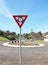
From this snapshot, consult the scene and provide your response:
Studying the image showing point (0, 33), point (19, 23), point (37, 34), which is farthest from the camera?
point (37, 34)

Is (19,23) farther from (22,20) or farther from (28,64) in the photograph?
(28,64)

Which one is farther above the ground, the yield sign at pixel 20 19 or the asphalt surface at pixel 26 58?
the yield sign at pixel 20 19

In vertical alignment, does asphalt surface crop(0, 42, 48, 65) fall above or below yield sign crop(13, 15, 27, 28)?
below

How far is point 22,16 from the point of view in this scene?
8.65m

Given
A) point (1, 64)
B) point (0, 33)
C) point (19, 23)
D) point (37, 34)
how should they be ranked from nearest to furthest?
point (19, 23) → point (1, 64) → point (0, 33) → point (37, 34)

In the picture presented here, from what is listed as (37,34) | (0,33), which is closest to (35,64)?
(0,33)

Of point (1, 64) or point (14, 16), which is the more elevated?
point (14, 16)

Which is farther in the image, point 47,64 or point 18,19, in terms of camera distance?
point 47,64

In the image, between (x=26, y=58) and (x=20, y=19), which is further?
(x=26, y=58)

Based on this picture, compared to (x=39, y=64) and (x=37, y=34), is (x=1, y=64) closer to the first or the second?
(x=39, y=64)

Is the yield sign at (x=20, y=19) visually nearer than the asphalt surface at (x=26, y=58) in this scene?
Yes

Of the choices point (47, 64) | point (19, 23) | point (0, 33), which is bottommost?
point (47, 64)

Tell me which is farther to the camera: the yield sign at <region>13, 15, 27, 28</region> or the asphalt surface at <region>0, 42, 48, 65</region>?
the asphalt surface at <region>0, 42, 48, 65</region>

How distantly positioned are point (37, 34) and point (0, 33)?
32.8m
